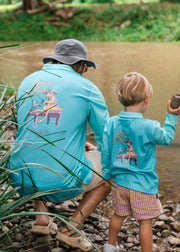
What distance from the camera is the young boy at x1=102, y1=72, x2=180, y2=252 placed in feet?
7.06

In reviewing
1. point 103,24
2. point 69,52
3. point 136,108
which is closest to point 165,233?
point 136,108

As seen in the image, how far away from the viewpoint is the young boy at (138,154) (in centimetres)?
215

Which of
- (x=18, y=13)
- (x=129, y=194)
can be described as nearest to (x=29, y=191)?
(x=129, y=194)

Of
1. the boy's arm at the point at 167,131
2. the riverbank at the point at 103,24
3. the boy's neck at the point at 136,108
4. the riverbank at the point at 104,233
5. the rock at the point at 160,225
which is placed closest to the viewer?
the boy's arm at the point at 167,131

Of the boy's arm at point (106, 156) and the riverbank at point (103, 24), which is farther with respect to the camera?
the riverbank at point (103, 24)

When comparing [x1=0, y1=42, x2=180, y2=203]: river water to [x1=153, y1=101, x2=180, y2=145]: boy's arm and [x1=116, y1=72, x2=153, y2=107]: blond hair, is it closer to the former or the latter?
[x1=116, y1=72, x2=153, y2=107]: blond hair

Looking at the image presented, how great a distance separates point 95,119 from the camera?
247 centimetres

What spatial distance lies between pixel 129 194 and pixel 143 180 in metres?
0.12

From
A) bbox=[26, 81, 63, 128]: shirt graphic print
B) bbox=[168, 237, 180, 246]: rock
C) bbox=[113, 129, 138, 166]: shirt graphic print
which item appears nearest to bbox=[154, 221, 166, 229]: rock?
bbox=[168, 237, 180, 246]: rock

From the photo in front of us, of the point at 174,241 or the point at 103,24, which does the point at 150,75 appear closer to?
the point at 174,241

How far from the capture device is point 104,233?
8.48 feet

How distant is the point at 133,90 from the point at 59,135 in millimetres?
539

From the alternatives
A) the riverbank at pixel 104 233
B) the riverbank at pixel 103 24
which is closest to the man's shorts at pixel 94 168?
the riverbank at pixel 104 233

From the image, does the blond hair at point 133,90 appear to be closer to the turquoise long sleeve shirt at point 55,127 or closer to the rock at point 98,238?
the turquoise long sleeve shirt at point 55,127
